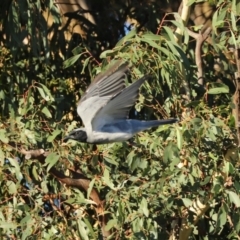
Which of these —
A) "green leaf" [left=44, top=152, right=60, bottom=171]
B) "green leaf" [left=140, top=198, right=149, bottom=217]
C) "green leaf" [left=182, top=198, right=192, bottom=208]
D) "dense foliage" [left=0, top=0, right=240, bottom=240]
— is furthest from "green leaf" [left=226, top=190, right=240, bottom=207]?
"green leaf" [left=44, top=152, right=60, bottom=171]

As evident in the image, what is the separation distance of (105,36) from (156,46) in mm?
1522

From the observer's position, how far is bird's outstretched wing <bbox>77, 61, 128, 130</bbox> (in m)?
3.39

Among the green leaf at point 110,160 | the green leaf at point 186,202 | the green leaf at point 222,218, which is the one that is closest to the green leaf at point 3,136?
the green leaf at point 110,160

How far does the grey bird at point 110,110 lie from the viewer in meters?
3.26

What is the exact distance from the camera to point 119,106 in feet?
10.8

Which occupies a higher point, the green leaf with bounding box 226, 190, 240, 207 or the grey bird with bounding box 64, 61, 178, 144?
the grey bird with bounding box 64, 61, 178, 144

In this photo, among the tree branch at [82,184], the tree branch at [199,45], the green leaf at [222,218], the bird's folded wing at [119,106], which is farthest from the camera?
the tree branch at [199,45]

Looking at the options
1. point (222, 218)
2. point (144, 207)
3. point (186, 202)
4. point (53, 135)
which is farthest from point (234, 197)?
point (53, 135)

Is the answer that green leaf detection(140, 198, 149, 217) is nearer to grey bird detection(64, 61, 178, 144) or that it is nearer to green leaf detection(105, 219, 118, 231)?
green leaf detection(105, 219, 118, 231)

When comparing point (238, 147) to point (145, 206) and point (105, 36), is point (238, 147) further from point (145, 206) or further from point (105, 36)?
point (105, 36)

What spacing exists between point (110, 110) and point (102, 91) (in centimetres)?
19

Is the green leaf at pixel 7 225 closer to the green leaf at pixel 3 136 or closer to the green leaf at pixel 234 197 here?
the green leaf at pixel 3 136

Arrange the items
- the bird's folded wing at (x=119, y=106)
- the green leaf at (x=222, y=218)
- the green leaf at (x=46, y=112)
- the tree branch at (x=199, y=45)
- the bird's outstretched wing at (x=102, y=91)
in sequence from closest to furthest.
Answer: the bird's folded wing at (x=119, y=106), the bird's outstretched wing at (x=102, y=91), the green leaf at (x=222, y=218), the green leaf at (x=46, y=112), the tree branch at (x=199, y=45)

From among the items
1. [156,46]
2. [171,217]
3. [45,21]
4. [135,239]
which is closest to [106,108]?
[156,46]
